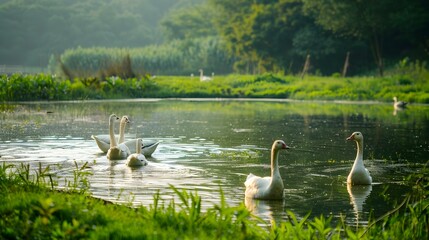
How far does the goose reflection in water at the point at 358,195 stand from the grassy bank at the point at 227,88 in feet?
69.5

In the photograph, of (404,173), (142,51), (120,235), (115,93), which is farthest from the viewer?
(142,51)

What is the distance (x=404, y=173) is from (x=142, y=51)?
53.1 m

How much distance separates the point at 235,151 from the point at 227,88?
27.9 metres

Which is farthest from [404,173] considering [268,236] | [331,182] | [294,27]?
[294,27]

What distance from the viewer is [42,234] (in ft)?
25.9

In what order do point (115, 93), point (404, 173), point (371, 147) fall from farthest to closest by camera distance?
point (115, 93), point (371, 147), point (404, 173)

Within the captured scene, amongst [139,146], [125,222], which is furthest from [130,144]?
[125,222]

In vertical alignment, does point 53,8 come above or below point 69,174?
above

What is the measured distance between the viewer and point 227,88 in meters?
47.0

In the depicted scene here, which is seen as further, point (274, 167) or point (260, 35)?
point (260, 35)

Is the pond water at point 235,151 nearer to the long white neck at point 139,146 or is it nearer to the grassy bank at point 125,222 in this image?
the long white neck at point 139,146

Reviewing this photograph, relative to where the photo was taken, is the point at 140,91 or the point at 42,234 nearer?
the point at 42,234

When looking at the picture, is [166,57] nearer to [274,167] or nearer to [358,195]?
[358,195]

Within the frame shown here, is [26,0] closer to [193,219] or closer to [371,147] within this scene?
[371,147]
